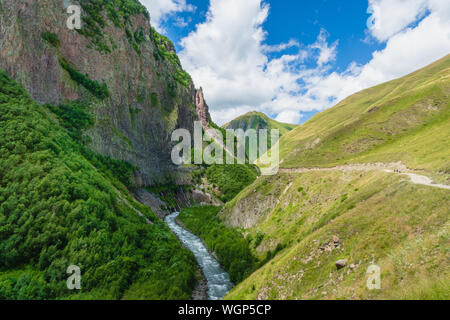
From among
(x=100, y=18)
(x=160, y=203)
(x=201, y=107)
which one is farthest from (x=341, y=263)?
(x=201, y=107)

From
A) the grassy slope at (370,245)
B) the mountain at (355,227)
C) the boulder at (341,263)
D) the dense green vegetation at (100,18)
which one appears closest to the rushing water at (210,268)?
the mountain at (355,227)

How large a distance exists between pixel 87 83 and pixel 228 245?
5586 cm

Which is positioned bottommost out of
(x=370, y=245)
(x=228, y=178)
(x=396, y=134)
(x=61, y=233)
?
(x=61, y=233)

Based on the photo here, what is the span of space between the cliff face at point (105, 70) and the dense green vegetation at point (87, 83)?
0.24 m

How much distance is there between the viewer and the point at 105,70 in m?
64.3

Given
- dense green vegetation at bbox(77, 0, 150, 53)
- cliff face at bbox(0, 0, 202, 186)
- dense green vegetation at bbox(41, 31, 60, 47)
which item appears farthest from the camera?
dense green vegetation at bbox(77, 0, 150, 53)

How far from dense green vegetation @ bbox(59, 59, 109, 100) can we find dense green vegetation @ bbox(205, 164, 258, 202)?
2219 inches

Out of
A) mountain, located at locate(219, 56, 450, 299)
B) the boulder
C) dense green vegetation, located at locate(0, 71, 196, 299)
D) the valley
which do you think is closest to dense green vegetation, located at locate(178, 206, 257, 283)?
the valley

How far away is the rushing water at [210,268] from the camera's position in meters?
28.0

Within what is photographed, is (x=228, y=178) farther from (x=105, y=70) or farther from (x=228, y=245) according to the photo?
(x=228, y=245)

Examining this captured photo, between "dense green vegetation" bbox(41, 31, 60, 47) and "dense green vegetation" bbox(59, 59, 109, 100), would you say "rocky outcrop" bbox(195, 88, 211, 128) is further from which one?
"dense green vegetation" bbox(41, 31, 60, 47)

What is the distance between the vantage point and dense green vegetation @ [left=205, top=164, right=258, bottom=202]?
9544 cm
